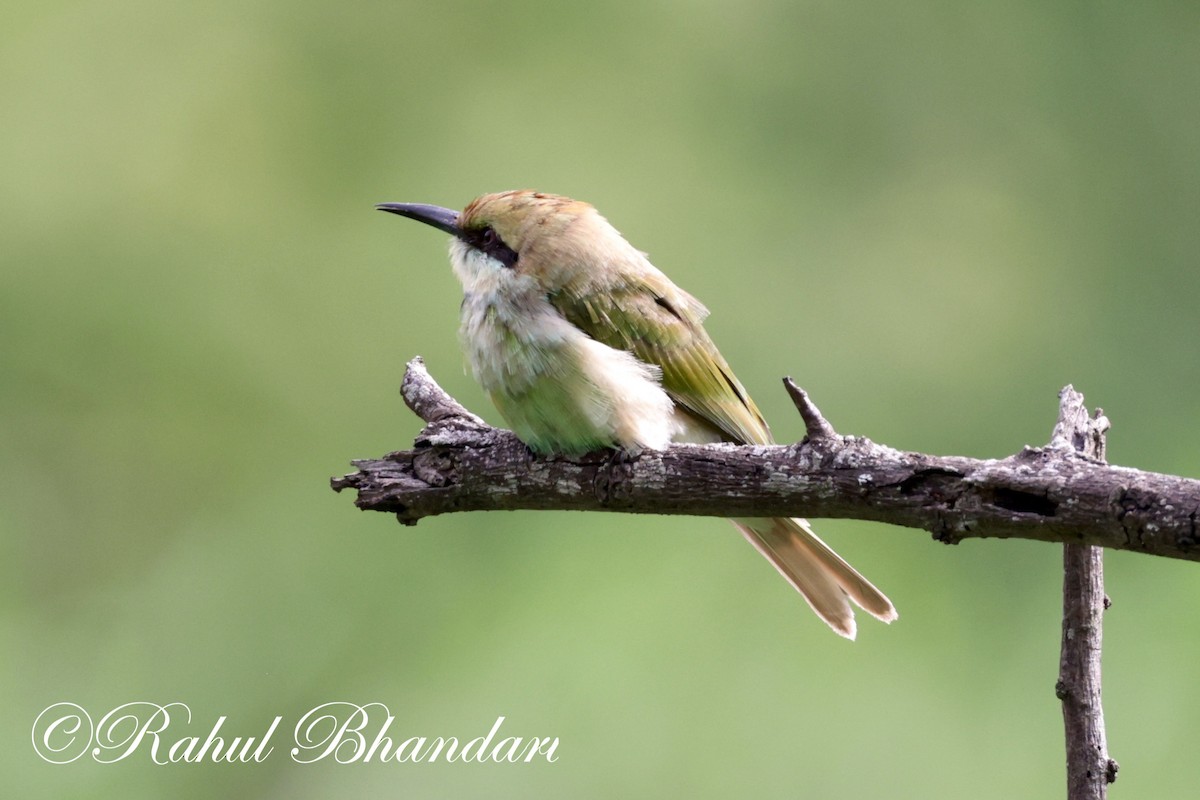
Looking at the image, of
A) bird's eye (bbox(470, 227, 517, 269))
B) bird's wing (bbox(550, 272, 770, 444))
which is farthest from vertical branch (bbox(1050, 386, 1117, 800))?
bird's eye (bbox(470, 227, 517, 269))

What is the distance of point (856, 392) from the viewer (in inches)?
181

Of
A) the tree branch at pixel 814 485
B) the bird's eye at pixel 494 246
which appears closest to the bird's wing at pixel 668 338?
the bird's eye at pixel 494 246

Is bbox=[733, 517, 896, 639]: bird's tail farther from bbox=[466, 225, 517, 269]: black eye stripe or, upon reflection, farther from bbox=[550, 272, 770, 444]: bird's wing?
bbox=[466, 225, 517, 269]: black eye stripe

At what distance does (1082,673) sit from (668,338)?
1.02m

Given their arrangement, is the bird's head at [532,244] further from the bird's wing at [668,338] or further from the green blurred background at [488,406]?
the green blurred background at [488,406]

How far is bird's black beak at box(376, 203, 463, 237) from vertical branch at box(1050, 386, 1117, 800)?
1.32m

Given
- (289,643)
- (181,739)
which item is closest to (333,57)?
(289,643)

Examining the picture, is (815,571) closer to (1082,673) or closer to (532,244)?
(1082,673)

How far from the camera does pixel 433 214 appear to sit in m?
2.72

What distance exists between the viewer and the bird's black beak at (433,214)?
2.68 meters

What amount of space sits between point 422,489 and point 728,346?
2593 mm

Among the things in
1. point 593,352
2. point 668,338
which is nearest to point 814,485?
point 593,352

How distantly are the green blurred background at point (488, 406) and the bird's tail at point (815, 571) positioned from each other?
1.57 meters

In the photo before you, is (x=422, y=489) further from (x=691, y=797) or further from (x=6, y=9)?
(x=6, y=9)
